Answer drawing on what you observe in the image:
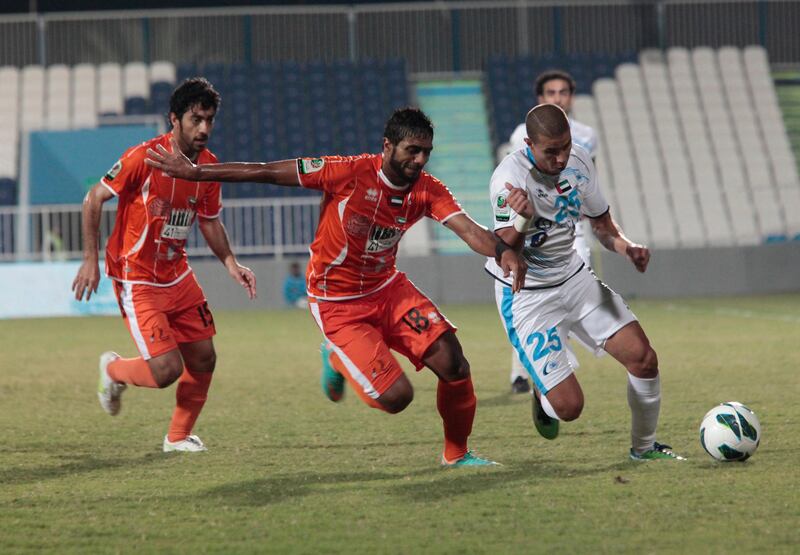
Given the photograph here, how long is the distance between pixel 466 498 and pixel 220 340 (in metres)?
10.1

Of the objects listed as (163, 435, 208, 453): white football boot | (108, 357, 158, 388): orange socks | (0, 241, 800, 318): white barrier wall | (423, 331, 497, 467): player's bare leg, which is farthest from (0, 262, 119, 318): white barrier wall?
(423, 331, 497, 467): player's bare leg

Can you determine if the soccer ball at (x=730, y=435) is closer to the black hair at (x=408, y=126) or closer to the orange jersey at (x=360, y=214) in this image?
the orange jersey at (x=360, y=214)

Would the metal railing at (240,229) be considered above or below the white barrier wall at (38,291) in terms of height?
above

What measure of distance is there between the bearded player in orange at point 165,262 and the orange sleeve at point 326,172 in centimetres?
80

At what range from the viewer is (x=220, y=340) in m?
15.1

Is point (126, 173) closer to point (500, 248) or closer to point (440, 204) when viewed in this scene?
point (440, 204)

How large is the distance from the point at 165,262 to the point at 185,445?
1001 millimetres

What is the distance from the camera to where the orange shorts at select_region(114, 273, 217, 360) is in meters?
6.76

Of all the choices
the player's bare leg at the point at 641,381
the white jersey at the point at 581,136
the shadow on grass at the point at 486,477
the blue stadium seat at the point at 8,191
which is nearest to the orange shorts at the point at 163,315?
the shadow on grass at the point at 486,477

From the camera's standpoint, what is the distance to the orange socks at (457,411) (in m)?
6.15

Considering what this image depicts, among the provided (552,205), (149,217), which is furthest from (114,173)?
(552,205)

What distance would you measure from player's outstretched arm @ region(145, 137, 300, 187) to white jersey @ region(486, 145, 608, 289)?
1015 mm

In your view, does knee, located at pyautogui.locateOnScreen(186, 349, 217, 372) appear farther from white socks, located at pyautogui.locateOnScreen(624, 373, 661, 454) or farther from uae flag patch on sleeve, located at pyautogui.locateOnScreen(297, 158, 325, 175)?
white socks, located at pyautogui.locateOnScreen(624, 373, 661, 454)

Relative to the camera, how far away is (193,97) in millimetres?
6512
